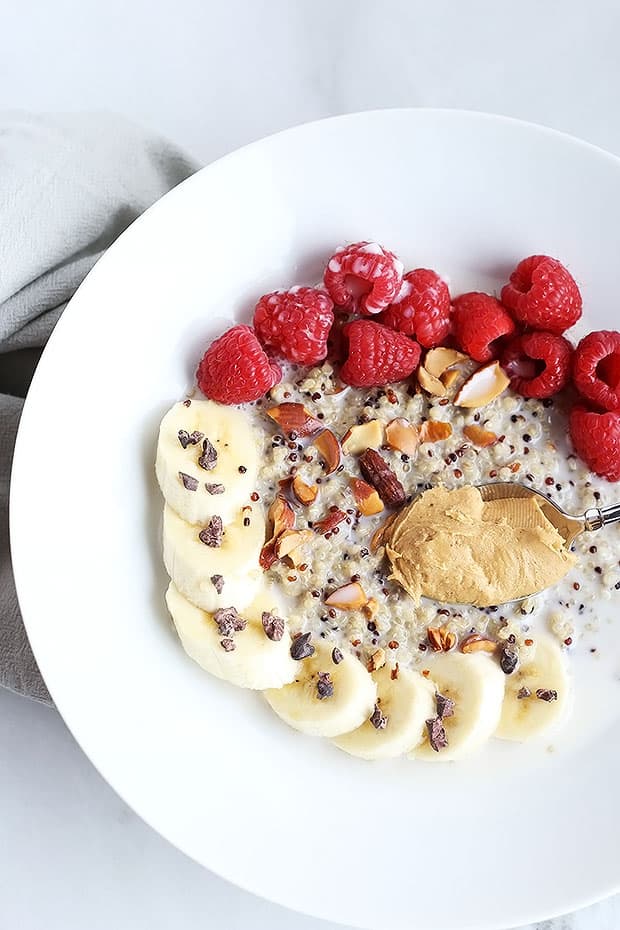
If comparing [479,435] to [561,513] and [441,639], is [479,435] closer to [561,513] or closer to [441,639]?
[561,513]

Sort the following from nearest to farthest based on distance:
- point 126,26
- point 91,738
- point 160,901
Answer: point 91,738 < point 160,901 < point 126,26

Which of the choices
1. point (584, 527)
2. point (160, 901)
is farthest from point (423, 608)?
point (160, 901)

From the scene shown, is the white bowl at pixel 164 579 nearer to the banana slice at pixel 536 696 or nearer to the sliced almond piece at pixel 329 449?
the banana slice at pixel 536 696

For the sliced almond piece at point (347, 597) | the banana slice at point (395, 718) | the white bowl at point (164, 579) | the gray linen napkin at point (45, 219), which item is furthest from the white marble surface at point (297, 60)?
the banana slice at point (395, 718)

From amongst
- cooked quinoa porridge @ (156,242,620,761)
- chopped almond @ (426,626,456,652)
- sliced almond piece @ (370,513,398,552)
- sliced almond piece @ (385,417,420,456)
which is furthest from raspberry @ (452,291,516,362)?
chopped almond @ (426,626,456,652)

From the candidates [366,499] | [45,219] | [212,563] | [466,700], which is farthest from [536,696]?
[45,219]

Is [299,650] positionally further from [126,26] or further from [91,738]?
[126,26]

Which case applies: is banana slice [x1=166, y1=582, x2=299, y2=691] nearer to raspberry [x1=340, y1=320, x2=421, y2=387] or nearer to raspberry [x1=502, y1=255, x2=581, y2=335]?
raspberry [x1=340, y1=320, x2=421, y2=387]
